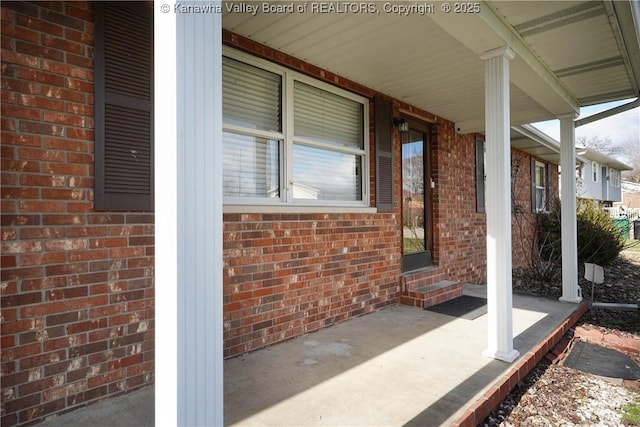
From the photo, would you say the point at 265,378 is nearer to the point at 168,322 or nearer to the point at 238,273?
the point at 238,273

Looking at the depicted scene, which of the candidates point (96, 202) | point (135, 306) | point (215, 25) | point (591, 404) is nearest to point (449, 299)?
point (591, 404)

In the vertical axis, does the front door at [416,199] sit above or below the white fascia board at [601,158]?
below

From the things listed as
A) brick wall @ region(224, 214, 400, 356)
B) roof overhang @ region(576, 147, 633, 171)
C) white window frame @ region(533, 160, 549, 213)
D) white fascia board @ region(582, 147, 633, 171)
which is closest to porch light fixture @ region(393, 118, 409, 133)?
brick wall @ region(224, 214, 400, 356)

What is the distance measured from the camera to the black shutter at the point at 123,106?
240 cm

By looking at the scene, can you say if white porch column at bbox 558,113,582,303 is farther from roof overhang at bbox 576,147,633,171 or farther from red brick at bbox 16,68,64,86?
roof overhang at bbox 576,147,633,171

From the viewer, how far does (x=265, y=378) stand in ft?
9.12

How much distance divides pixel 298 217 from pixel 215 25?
8.23 feet

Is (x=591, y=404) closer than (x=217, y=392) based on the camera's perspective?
No

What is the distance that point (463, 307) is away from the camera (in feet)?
15.5

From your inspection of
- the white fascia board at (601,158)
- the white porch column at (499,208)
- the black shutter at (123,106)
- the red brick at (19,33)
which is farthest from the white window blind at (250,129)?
the white fascia board at (601,158)

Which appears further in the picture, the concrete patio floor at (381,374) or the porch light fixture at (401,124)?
the porch light fixture at (401,124)

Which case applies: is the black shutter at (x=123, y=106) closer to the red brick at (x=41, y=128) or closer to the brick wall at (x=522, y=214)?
the red brick at (x=41, y=128)

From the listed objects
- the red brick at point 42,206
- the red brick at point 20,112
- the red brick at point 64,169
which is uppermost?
the red brick at point 20,112

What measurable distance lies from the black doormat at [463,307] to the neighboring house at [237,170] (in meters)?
0.17
